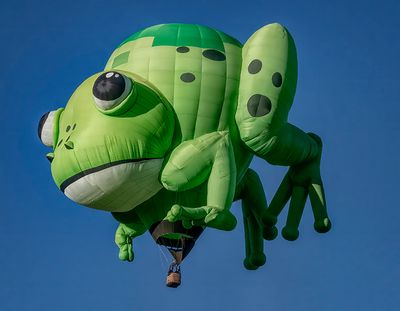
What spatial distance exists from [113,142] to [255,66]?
258 centimetres

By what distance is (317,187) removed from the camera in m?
22.0

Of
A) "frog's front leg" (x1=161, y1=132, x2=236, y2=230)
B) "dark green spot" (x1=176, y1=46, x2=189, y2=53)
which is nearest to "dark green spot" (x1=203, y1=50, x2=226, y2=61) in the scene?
"dark green spot" (x1=176, y1=46, x2=189, y2=53)

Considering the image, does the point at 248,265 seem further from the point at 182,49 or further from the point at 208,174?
the point at 182,49

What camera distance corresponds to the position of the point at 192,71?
20.4m

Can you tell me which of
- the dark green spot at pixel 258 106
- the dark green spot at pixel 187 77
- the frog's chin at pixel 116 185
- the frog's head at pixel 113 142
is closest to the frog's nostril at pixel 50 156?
the frog's head at pixel 113 142

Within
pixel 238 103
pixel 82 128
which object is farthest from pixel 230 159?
pixel 82 128

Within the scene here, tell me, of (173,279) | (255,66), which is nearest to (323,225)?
(173,279)

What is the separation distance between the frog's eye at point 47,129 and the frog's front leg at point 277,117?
2.76 meters

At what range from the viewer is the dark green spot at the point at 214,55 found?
20625mm

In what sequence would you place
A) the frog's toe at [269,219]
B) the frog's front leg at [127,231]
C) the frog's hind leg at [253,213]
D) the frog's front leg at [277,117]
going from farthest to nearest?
1. the frog's hind leg at [253,213]
2. the frog's toe at [269,219]
3. the frog's front leg at [127,231]
4. the frog's front leg at [277,117]

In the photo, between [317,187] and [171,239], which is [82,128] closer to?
[171,239]

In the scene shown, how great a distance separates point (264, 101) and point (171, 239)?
2509mm

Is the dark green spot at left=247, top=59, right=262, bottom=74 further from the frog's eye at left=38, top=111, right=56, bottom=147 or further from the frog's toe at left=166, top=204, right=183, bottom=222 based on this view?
the frog's eye at left=38, top=111, right=56, bottom=147

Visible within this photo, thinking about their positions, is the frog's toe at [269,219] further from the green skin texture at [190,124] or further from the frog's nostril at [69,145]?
the frog's nostril at [69,145]
